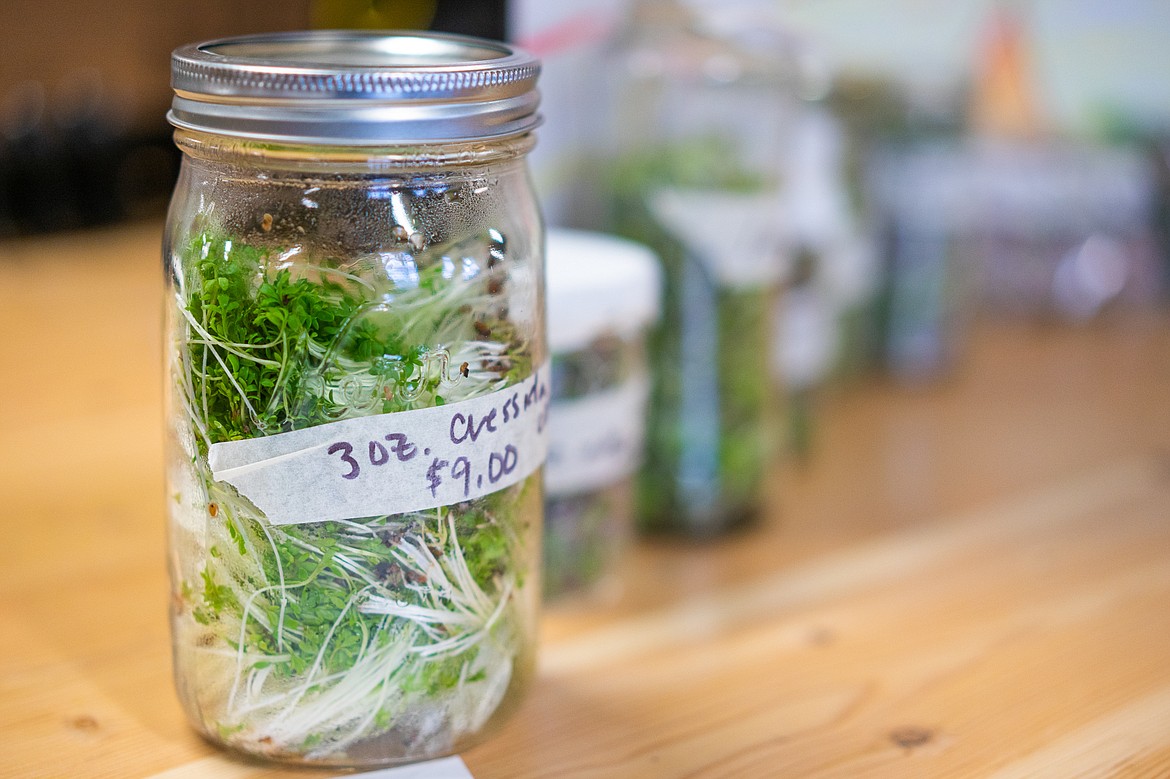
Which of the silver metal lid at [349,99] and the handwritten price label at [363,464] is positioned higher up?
the silver metal lid at [349,99]

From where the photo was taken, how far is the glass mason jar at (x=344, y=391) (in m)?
0.45

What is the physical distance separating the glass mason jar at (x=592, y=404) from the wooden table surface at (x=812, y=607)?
3 cm

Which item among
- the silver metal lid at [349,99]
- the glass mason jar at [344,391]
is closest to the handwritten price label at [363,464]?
the glass mason jar at [344,391]

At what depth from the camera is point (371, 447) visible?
0.46 metres

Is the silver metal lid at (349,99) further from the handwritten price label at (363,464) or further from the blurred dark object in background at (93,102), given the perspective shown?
the blurred dark object in background at (93,102)

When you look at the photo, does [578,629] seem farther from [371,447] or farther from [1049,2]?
[1049,2]

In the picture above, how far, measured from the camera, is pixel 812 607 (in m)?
0.69

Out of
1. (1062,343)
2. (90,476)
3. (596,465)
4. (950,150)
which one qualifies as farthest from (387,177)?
(1062,343)

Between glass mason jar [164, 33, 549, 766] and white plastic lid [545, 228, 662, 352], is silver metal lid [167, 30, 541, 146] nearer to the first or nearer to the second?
glass mason jar [164, 33, 549, 766]

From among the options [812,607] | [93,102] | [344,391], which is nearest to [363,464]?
[344,391]

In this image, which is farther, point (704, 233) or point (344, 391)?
point (704, 233)

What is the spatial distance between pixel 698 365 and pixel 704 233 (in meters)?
0.08

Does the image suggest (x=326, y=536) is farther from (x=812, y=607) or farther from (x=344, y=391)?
(x=812, y=607)

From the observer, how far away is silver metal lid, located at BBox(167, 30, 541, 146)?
0.43 m
